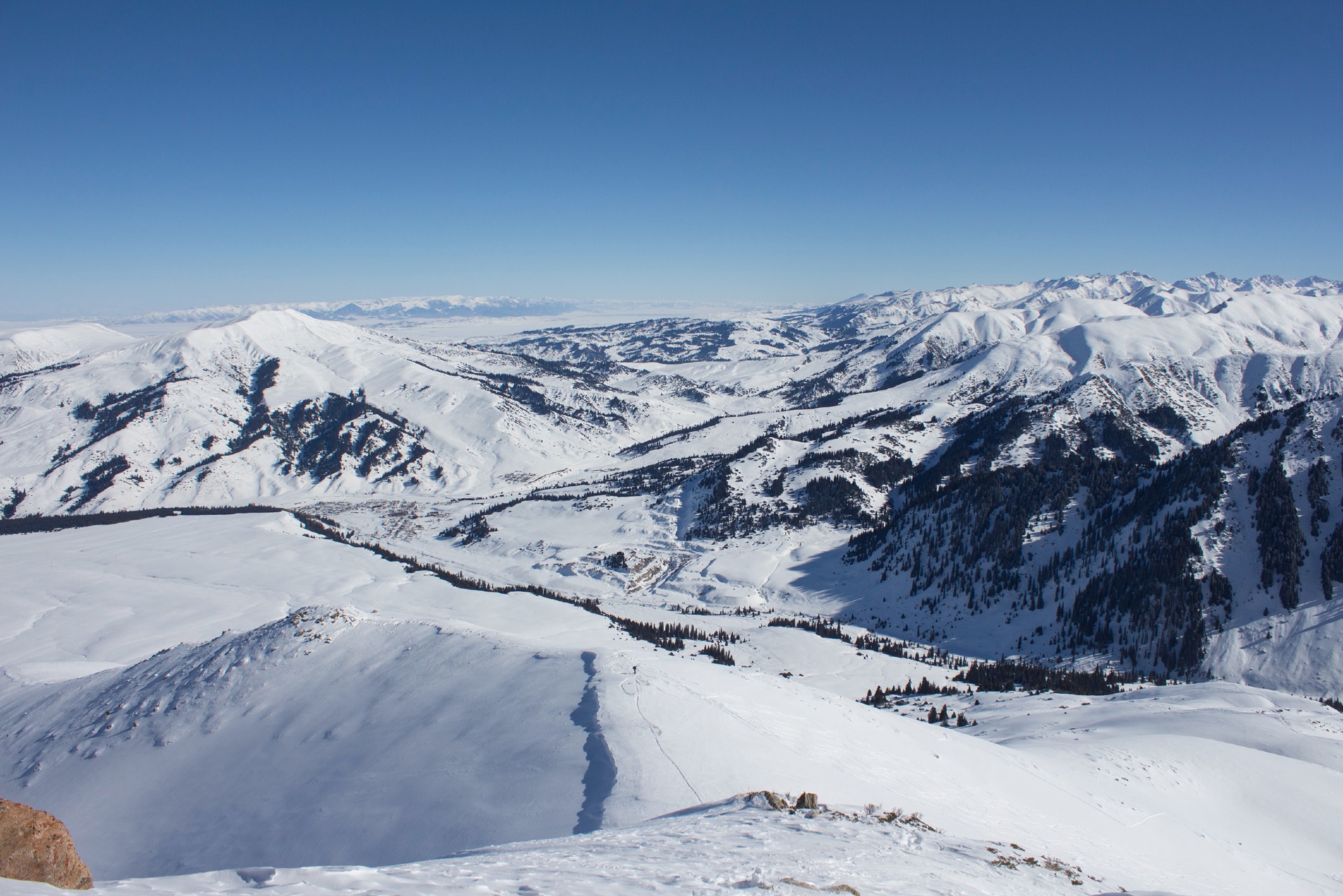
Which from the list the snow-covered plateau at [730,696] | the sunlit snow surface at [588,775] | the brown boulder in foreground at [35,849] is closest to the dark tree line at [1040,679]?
the snow-covered plateau at [730,696]

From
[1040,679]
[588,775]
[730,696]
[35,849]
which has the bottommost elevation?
[1040,679]

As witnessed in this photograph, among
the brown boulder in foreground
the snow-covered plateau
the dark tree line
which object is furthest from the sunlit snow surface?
the dark tree line

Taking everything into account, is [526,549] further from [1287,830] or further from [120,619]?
[1287,830]

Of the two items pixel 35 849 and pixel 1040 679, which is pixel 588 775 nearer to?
pixel 35 849

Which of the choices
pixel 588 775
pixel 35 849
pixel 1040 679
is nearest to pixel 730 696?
pixel 588 775

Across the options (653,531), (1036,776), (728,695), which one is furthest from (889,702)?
(653,531)

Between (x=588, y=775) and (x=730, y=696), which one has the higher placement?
(x=588, y=775)

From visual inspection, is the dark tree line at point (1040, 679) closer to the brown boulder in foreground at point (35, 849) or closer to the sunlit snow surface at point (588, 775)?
the sunlit snow surface at point (588, 775)
